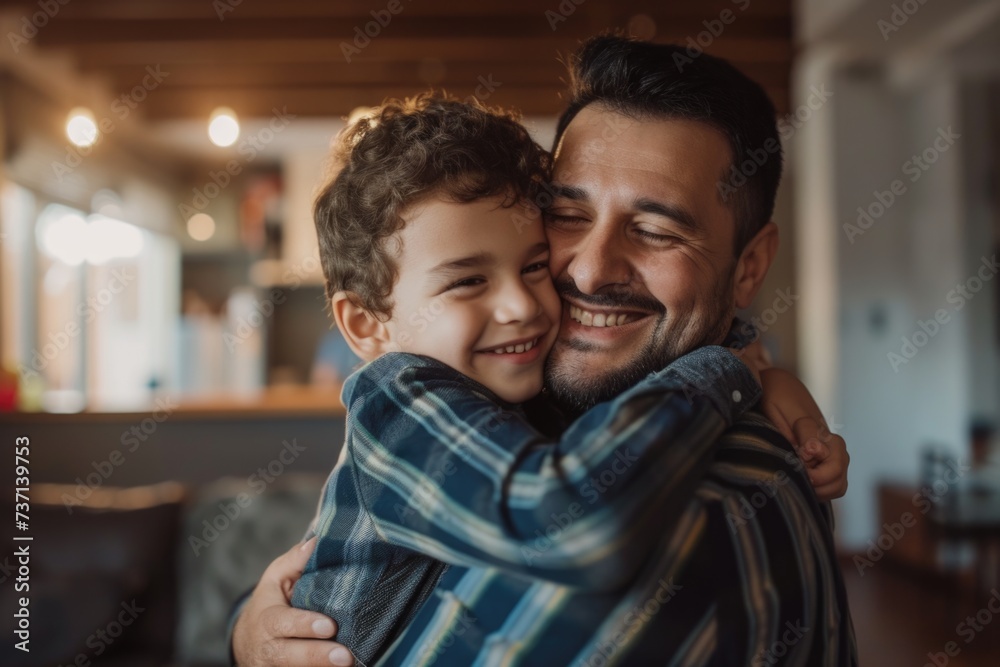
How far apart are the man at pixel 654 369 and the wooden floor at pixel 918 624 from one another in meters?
3.26

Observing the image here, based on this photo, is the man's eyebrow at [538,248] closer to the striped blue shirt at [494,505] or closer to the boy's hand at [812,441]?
the striped blue shirt at [494,505]

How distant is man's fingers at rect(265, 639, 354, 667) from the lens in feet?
3.28

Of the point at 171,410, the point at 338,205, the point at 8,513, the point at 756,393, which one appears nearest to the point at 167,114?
the point at 171,410

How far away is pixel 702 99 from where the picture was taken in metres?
1.22

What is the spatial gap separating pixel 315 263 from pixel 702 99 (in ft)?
20.7

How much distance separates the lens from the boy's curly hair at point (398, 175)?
3.67ft

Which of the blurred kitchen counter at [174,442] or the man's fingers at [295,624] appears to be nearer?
the man's fingers at [295,624]

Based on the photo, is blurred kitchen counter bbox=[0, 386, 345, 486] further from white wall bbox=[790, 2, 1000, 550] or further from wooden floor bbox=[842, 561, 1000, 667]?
white wall bbox=[790, 2, 1000, 550]

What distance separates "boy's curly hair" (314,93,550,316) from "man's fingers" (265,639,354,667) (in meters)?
0.43

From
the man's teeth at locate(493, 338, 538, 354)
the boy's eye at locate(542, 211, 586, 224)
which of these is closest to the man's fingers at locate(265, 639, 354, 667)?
the man's teeth at locate(493, 338, 538, 354)

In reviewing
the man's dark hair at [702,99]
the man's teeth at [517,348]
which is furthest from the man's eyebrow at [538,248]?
the man's dark hair at [702,99]

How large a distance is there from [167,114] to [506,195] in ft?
19.3

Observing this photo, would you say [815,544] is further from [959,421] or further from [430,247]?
[959,421]

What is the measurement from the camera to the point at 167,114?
627 cm
